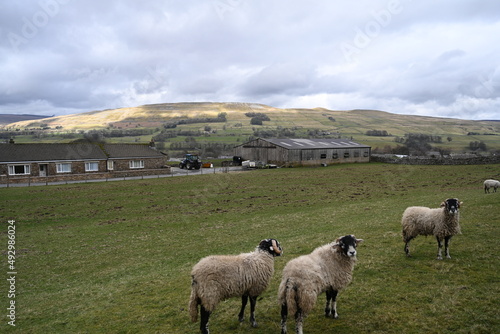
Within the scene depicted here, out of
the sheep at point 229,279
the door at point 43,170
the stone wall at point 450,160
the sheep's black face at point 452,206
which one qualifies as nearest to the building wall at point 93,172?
the door at point 43,170

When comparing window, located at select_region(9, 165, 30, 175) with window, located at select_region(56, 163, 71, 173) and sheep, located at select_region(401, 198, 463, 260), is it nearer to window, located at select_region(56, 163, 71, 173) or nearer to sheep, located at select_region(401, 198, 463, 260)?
window, located at select_region(56, 163, 71, 173)

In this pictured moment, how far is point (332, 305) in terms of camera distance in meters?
8.40

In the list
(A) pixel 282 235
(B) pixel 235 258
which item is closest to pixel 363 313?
(B) pixel 235 258

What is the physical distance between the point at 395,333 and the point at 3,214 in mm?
30533

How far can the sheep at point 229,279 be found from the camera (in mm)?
7899

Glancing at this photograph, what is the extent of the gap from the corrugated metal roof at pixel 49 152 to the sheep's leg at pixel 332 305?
172ft

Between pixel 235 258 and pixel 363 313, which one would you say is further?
pixel 235 258

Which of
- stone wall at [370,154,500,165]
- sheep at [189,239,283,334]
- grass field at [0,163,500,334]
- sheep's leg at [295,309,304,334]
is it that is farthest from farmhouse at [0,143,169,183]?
stone wall at [370,154,500,165]

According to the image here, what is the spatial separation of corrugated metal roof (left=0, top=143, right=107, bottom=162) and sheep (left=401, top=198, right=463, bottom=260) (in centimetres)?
5157

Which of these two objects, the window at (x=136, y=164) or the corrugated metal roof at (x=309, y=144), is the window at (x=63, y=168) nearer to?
the window at (x=136, y=164)

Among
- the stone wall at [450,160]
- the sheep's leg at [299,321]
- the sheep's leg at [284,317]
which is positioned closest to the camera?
the sheep's leg at [299,321]

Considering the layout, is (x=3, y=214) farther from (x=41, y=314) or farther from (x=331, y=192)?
(x=331, y=192)

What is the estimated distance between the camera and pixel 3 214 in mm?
25422

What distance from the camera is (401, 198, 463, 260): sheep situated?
1161 centimetres
